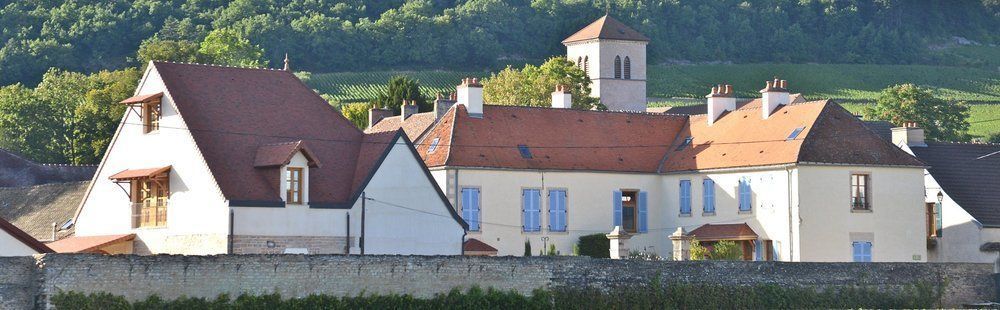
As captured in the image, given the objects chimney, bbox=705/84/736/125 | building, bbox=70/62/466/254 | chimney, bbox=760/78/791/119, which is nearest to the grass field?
chimney, bbox=705/84/736/125

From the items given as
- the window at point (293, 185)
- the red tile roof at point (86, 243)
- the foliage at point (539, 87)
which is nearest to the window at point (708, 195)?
the window at point (293, 185)

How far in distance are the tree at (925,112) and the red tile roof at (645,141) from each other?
107 feet

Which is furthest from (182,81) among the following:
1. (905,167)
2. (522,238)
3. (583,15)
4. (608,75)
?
(583,15)

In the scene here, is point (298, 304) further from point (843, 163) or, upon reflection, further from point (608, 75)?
point (608, 75)

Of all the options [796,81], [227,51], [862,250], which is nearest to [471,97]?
[862,250]

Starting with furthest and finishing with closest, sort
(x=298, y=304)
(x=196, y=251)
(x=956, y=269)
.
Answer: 1. (x=956, y=269)
2. (x=196, y=251)
3. (x=298, y=304)

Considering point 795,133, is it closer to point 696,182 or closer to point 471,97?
point 696,182

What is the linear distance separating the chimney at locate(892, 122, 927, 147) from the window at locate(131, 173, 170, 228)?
25.6 metres

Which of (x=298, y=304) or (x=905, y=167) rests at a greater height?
(x=905, y=167)

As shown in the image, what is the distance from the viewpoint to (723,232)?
5797 centimetres

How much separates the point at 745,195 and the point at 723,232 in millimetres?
A: 1348

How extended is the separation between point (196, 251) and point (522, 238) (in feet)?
47.8

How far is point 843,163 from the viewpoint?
56844 mm

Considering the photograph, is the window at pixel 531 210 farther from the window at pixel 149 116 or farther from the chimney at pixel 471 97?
the window at pixel 149 116
